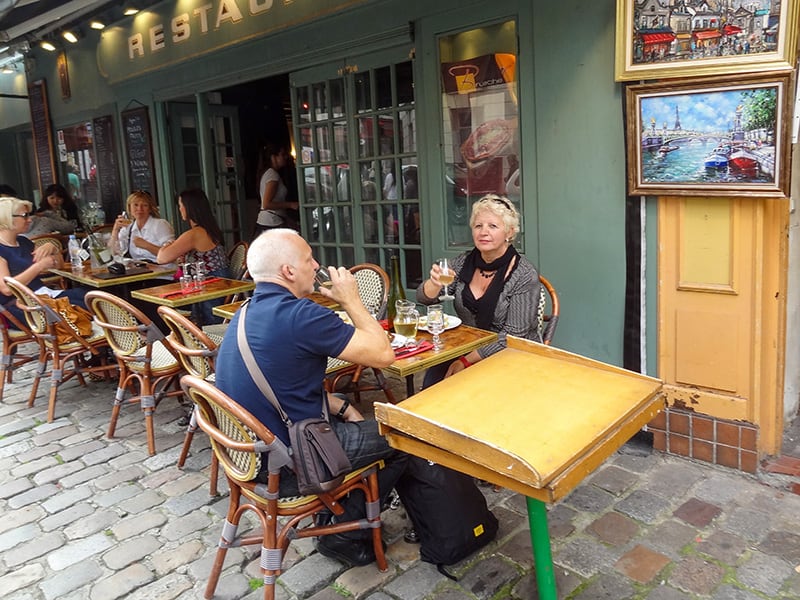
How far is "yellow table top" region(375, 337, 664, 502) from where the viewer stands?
1.66 meters

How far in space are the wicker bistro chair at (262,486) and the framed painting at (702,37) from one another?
2.40 meters

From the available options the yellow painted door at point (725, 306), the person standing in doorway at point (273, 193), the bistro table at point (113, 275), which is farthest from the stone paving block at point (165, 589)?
the person standing in doorway at point (273, 193)

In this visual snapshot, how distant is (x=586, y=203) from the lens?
376 centimetres

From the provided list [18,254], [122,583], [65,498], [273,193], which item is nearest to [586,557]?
[122,583]

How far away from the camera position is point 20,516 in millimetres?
3291

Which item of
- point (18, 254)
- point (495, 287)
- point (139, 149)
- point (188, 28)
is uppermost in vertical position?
point (188, 28)

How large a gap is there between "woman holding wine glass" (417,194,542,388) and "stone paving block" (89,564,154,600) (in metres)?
1.58

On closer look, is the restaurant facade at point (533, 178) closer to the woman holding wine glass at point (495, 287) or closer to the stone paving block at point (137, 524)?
the woman holding wine glass at point (495, 287)

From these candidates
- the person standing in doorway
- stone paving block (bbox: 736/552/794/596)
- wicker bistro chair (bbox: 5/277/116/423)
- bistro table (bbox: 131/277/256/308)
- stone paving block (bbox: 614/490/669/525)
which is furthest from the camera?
the person standing in doorway

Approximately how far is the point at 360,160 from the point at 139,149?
12.7ft

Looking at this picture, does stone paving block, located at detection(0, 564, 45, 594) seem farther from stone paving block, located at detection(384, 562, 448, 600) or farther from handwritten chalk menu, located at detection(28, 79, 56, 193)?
handwritten chalk menu, located at detection(28, 79, 56, 193)

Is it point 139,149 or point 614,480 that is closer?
point 614,480

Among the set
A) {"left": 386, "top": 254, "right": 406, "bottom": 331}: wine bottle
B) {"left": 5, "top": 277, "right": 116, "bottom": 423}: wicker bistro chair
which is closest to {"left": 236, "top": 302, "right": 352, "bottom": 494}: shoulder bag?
{"left": 386, "top": 254, "right": 406, "bottom": 331}: wine bottle

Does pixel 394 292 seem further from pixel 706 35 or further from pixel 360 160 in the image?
pixel 360 160
